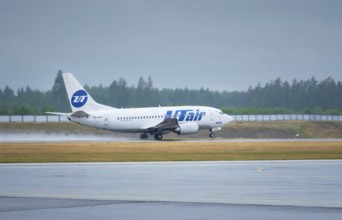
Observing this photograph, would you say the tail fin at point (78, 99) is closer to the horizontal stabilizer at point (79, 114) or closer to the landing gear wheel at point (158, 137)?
the horizontal stabilizer at point (79, 114)

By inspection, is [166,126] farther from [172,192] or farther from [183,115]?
[172,192]

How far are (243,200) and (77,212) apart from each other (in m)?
5.31

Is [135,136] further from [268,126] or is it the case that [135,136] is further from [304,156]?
[304,156]

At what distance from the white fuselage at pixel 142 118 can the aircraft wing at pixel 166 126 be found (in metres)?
0.71

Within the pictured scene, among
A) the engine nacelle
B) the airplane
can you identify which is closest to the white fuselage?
the airplane

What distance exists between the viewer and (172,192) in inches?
976

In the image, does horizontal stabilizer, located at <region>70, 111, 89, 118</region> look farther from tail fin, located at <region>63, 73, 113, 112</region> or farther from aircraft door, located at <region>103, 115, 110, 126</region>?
aircraft door, located at <region>103, 115, 110, 126</region>

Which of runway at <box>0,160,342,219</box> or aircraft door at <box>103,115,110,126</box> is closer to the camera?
runway at <box>0,160,342,219</box>

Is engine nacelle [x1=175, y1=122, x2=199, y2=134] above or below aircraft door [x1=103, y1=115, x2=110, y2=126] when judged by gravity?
below

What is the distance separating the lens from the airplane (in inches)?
3223

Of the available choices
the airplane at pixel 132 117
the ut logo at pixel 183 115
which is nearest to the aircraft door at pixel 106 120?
the airplane at pixel 132 117

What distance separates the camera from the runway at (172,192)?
63.4 feet

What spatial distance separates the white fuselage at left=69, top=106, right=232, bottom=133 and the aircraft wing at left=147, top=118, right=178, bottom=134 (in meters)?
0.71

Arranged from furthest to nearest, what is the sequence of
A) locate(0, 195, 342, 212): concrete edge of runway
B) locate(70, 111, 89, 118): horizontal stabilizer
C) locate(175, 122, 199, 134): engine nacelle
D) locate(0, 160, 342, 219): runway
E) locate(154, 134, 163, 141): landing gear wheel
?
locate(175, 122, 199, 134): engine nacelle
locate(154, 134, 163, 141): landing gear wheel
locate(70, 111, 89, 118): horizontal stabilizer
locate(0, 195, 342, 212): concrete edge of runway
locate(0, 160, 342, 219): runway
